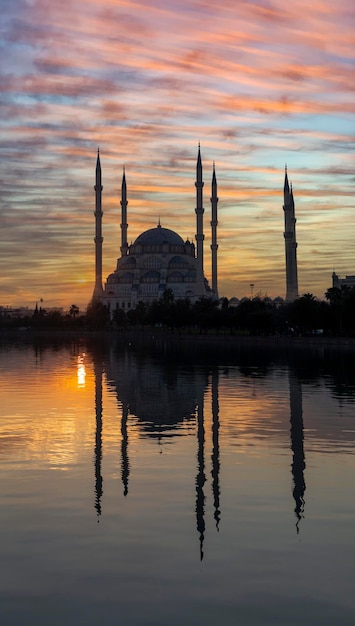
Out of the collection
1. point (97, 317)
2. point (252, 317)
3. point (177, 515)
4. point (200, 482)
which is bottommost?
point (177, 515)

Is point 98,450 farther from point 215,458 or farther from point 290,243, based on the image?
point 290,243

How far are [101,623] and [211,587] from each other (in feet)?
5.29

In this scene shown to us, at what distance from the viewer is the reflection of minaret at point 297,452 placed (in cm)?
1471

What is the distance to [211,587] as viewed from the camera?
10438mm

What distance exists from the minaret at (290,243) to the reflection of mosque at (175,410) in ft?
301

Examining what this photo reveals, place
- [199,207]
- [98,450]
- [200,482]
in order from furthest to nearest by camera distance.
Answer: [199,207]
[98,450]
[200,482]

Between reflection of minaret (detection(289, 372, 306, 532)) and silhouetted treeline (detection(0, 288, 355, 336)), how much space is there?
5504 centimetres

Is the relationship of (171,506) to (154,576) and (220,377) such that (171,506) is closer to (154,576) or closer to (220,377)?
(154,576)

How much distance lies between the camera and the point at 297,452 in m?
19.5

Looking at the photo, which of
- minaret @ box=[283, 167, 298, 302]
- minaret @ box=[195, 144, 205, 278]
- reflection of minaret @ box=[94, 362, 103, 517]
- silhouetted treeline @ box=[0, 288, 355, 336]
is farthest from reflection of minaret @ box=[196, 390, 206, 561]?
minaret @ box=[195, 144, 205, 278]

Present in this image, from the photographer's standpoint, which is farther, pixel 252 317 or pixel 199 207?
pixel 199 207

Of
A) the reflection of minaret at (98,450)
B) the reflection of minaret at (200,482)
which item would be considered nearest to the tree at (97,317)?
the reflection of minaret at (98,450)

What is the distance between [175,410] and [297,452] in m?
9.16

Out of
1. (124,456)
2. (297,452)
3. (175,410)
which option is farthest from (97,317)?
(124,456)
